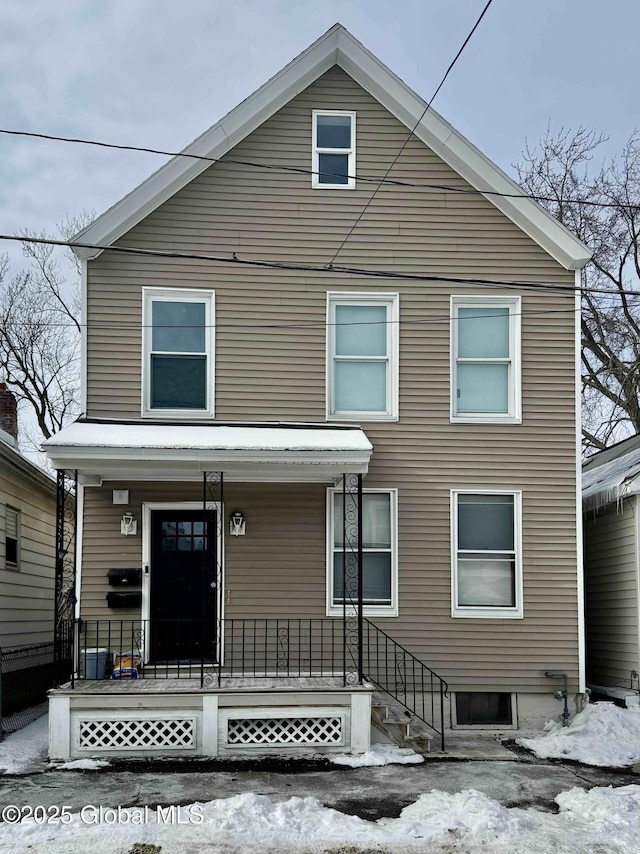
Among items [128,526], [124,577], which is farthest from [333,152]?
[124,577]

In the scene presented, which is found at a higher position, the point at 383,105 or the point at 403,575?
the point at 383,105

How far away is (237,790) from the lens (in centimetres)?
839

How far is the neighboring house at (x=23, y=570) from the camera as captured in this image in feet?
43.7

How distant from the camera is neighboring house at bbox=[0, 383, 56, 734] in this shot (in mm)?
13312

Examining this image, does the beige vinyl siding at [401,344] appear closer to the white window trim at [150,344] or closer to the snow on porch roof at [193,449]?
the white window trim at [150,344]

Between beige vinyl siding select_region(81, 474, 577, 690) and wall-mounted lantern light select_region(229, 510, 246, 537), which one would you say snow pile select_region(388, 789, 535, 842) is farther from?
wall-mounted lantern light select_region(229, 510, 246, 537)

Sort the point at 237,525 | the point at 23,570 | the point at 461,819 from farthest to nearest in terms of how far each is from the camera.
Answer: the point at 23,570 < the point at 237,525 < the point at 461,819

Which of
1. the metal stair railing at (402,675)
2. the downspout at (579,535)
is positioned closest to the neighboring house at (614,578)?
the downspout at (579,535)

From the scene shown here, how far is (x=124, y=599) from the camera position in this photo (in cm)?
1160

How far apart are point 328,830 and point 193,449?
463 cm

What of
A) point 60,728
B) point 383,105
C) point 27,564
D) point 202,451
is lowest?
point 60,728

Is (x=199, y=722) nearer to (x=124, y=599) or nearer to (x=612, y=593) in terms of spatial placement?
(x=124, y=599)

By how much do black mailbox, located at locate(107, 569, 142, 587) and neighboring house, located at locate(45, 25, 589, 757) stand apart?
0.03 m

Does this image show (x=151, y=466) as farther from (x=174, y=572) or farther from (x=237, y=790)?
(x=237, y=790)
